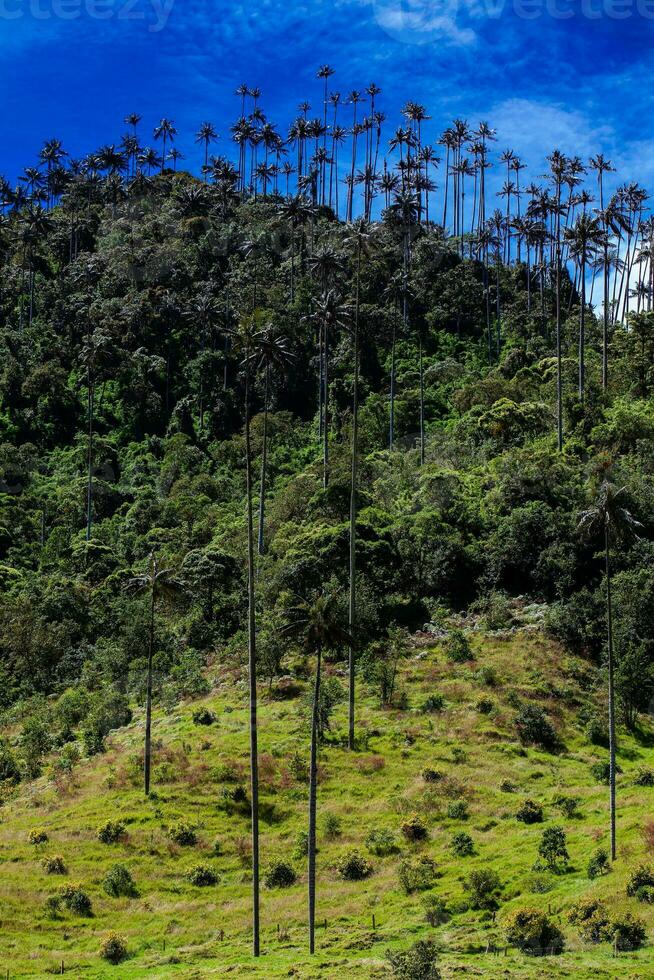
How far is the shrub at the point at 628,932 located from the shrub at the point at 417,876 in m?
8.82

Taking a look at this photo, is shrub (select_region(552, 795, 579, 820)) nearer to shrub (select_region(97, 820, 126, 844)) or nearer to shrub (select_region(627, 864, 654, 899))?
shrub (select_region(627, 864, 654, 899))

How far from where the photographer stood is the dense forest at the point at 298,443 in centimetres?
6038

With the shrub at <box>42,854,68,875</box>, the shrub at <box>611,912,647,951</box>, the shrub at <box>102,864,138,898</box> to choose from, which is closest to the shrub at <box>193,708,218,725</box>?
the shrub at <box>42,854,68,875</box>

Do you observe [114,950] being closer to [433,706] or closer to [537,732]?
[433,706]

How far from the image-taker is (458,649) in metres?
59.8

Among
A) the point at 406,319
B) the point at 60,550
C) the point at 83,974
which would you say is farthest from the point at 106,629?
the point at 406,319

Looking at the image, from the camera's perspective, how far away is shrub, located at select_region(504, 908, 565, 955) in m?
30.9

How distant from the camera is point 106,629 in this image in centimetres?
7438

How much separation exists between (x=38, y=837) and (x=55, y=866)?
293 cm

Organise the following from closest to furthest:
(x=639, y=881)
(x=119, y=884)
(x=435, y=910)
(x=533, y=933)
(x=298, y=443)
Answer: (x=533, y=933), (x=639, y=881), (x=435, y=910), (x=119, y=884), (x=298, y=443)

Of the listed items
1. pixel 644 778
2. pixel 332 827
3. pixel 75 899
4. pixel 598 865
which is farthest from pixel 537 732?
pixel 75 899

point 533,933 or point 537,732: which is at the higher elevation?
point 537,732

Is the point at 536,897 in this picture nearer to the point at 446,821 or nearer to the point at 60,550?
the point at 446,821

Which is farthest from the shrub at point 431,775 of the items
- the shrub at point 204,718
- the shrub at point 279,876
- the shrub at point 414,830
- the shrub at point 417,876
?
the shrub at point 204,718
